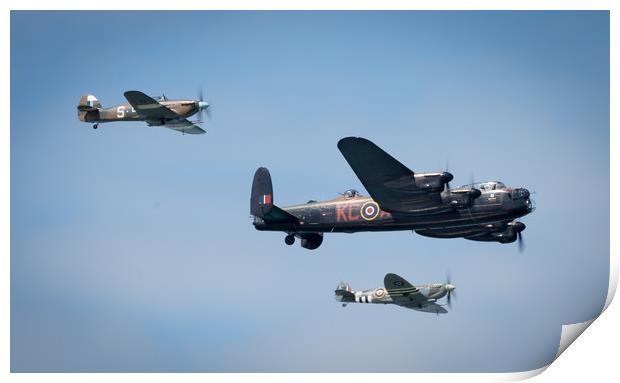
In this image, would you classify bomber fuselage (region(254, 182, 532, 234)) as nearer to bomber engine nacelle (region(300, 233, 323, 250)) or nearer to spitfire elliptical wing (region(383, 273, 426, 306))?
bomber engine nacelle (region(300, 233, 323, 250))

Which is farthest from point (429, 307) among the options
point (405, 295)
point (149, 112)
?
point (149, 112)

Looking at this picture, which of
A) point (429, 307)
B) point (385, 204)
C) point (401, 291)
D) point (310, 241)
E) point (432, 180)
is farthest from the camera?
point (429, 307)

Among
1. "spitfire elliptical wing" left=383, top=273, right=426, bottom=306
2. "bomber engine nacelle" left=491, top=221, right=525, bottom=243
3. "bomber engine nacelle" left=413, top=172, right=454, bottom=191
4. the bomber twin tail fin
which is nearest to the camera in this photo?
"bomber engine nacelle" left=413, top=172, right=454, bottom=191

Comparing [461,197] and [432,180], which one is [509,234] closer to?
[461,197]

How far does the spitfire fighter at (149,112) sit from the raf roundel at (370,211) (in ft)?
17.5

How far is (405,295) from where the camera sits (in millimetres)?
33562

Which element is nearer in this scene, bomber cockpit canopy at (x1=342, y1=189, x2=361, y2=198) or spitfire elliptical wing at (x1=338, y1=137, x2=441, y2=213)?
spitfire elliptical wing at (x1=338, y1=137, x2=441, y2=213)

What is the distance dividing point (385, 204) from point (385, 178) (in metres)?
0.73

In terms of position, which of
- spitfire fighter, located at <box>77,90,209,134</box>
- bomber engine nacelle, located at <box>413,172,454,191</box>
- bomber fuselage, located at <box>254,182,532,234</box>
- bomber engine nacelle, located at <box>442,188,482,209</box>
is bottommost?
bomber fuselage, located at <box>254,182,532,234</box>

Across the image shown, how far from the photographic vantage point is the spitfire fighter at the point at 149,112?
29422mm

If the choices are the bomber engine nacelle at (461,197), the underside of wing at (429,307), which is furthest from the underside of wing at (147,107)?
the underside of wing at (429,307)

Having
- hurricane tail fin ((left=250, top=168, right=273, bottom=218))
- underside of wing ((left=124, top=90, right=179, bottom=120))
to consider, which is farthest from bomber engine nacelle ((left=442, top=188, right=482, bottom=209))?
underside of wing ((left=124, top=90, right=179, bottom=120))

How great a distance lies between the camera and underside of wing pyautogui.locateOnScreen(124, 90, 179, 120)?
1129 inches
